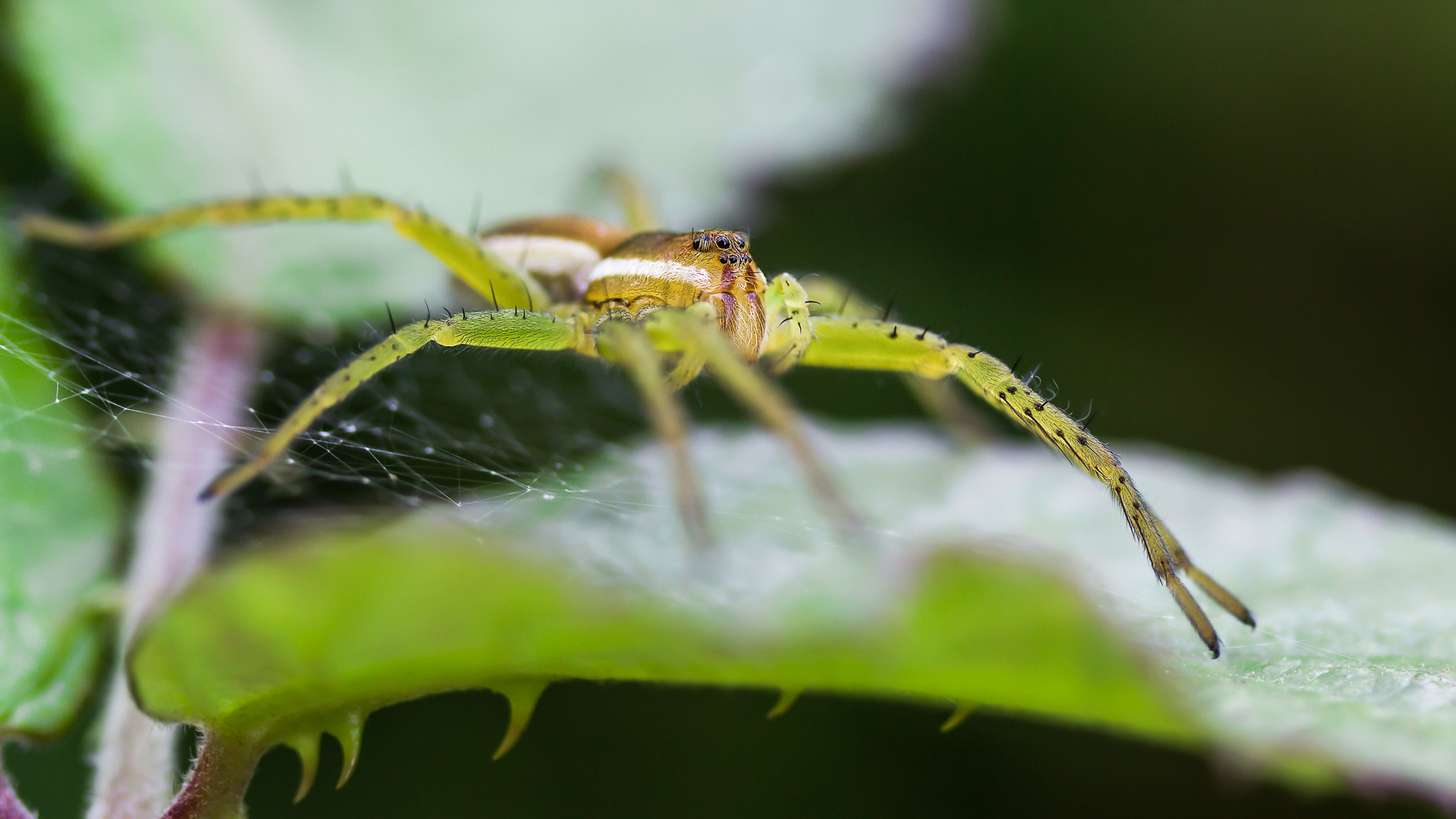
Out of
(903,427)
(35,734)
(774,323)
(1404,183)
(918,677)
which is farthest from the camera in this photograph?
(1404,183)

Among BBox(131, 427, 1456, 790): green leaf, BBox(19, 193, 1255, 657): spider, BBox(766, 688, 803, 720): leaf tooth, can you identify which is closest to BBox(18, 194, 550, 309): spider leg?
BBox(19, 193, 1255, 657): spider

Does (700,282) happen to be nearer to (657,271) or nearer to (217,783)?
(657,271)

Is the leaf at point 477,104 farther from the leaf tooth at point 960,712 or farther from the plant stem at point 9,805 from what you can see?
the leaf tooth at point 960,712

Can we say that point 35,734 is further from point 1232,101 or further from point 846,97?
point 1232,101

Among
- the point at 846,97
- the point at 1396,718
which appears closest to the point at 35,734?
the point at 1396,718

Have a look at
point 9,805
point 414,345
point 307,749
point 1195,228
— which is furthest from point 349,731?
point 1195,228

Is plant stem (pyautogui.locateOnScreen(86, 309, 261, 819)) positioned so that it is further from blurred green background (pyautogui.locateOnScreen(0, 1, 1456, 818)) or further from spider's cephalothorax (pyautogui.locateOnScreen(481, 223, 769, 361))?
blurred green background (pyautogui.locateOnScreen(0, 1, 1456, 818))
